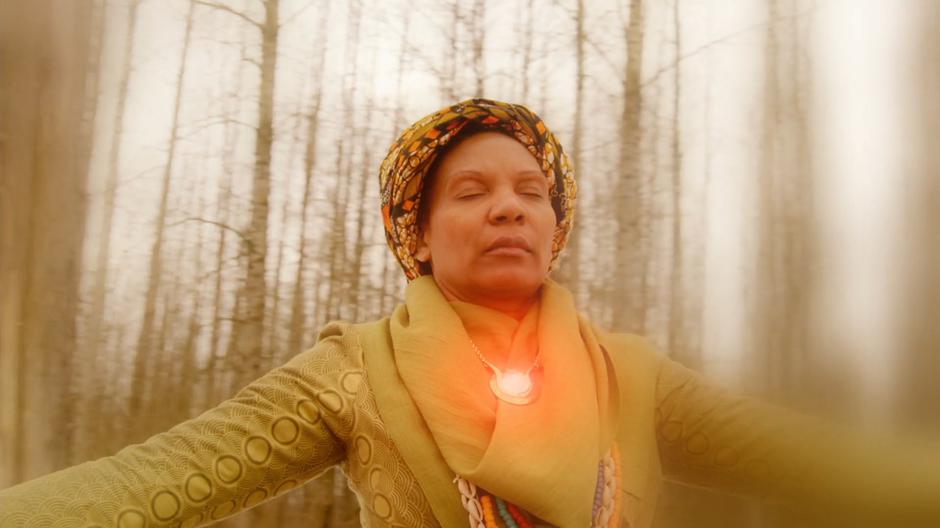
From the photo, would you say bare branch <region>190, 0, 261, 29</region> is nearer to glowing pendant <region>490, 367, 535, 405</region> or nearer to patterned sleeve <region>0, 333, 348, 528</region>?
patterned sleeve <region>0, 333, 348, 528</region>

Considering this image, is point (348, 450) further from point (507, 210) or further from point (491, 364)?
point (507, 210)

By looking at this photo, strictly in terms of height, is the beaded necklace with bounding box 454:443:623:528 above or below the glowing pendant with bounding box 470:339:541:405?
below

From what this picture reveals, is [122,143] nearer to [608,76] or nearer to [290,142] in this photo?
[290,142]

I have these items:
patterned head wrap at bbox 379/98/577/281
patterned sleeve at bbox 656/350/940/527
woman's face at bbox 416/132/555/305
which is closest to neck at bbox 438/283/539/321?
woman's face at bbox 416/132/555/305

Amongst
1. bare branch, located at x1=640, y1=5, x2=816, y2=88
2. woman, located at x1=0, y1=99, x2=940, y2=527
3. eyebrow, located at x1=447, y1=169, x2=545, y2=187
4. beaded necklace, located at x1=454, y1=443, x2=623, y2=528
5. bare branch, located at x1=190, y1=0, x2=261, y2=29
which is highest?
bare branch, located at x1=190, y1=0, x2=261, y2=29

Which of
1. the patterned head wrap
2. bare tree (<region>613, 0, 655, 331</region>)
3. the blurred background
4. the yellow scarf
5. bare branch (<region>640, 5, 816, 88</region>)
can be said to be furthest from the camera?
the blurred background

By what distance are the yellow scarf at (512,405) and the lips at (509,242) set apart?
0.09 m

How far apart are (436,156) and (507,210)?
17 centimetres

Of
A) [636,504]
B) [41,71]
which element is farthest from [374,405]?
[41,71]

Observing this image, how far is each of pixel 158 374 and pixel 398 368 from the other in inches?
29.1

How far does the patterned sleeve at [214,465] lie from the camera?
73 cm

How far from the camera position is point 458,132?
0.97 metres

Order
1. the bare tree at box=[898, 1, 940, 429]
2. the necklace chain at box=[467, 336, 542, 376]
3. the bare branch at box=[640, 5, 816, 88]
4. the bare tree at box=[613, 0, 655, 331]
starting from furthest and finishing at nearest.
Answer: the bare tree at box=[613, 0, 655, 331]
the necklace chain at box=[467, 336, 542, 376]
the bare branch at box=[640, 5, 816, 88]
the bare tree at box=[898, 1, 940, 429]

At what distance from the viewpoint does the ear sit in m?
1.03
